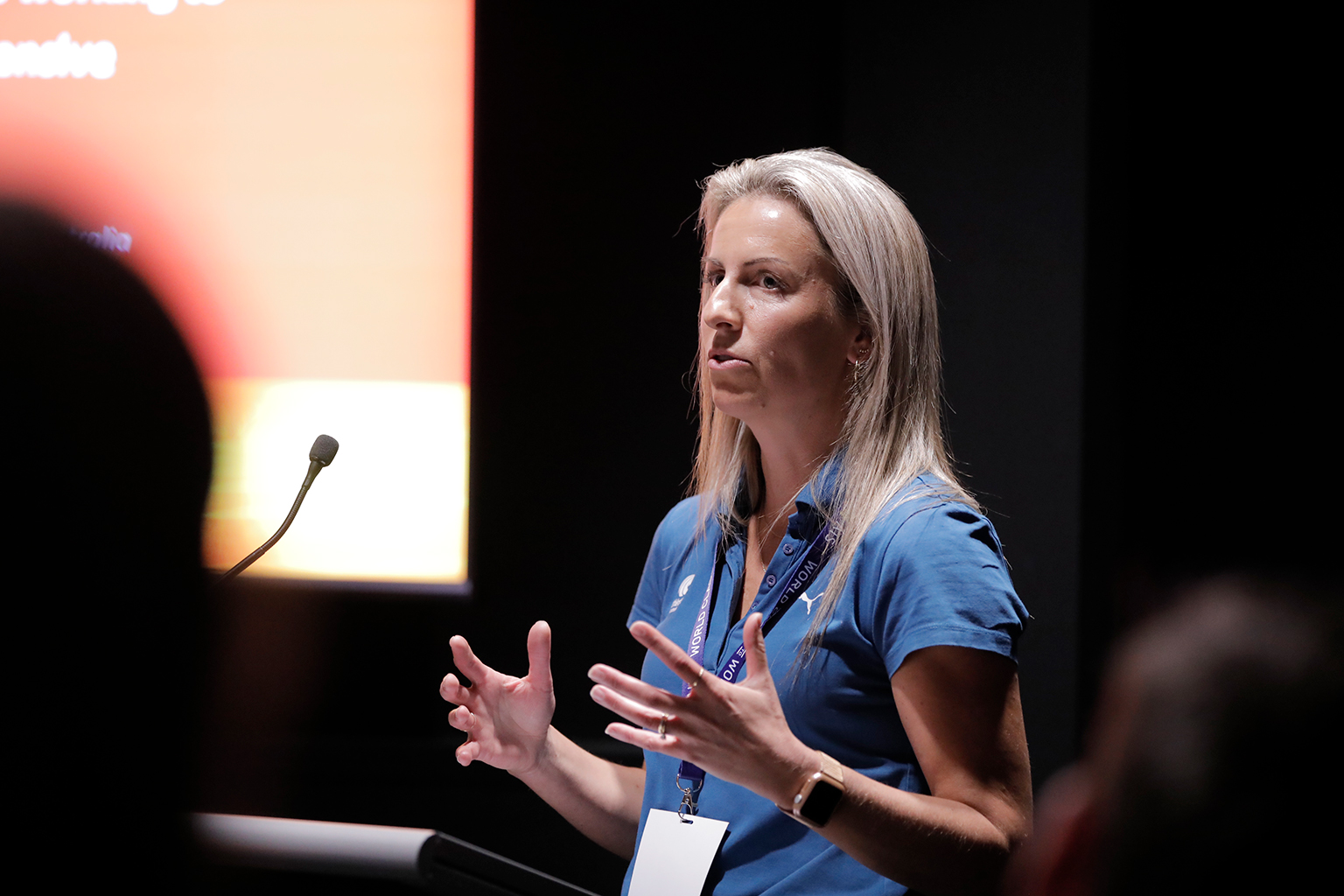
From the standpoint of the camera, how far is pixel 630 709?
112 cm

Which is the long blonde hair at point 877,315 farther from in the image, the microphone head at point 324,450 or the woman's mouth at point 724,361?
the microphone head at point 324,450

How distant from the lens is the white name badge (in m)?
1.40

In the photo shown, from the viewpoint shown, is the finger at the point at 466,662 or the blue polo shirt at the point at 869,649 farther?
the finger at the point at 466,662

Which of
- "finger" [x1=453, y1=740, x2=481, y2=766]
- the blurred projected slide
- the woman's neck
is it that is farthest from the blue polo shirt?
the blurred projected slide

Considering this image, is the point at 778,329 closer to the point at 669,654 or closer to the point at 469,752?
the point at 669,654

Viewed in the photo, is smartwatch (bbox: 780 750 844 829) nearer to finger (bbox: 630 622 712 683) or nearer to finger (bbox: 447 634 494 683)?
finger (bbox: 630 622 712 683)

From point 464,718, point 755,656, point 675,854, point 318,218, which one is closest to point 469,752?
point 464,718

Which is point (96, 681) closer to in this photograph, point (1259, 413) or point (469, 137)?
point (1259, 413)

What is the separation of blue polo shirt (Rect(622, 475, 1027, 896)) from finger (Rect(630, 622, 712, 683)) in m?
0.34

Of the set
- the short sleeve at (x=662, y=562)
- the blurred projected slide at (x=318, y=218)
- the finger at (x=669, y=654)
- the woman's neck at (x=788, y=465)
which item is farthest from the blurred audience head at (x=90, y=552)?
the blurred projected slide at (x=318, y=218)

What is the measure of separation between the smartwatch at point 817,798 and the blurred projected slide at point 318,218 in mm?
1684

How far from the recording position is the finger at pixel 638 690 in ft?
3.57

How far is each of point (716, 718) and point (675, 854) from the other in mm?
420

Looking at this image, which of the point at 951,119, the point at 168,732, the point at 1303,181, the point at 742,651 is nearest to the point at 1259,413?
the point at 168,732
